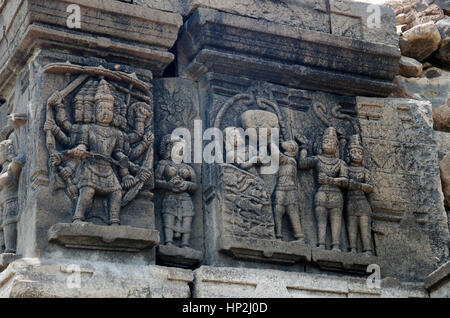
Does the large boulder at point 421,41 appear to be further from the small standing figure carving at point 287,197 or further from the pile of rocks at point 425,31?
the small standing figure carving at point 287,197

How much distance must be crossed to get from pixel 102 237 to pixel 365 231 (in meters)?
2.14

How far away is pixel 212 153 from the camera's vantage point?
722 cm

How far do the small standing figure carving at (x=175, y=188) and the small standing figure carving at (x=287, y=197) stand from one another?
2.07 feet

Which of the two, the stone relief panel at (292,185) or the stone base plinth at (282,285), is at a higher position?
the stone relief panel at (292,185)

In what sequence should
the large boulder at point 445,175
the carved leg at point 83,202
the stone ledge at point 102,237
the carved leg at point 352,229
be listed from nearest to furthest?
the stone ledge at point 102,237 < the carved leg at point 83,202 < the carved leg at point 352,229 < the large boulder at point 445,175

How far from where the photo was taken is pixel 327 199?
738 centimetres

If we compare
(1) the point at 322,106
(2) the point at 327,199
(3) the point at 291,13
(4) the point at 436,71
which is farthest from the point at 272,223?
(4) the point at 436,71

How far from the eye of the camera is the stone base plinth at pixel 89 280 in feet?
19.5

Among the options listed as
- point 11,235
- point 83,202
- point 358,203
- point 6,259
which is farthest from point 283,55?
point 6,259

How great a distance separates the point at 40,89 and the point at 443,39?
4.27m

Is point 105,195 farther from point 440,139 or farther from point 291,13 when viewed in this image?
point 440,139

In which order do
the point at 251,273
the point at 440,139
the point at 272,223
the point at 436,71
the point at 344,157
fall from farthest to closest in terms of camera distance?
the point at 436,71
the point at 440,139
the point at 344,157
the point at 272,223
the point at 251,273

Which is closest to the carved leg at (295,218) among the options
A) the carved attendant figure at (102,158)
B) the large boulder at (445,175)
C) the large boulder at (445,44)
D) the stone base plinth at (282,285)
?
the stone base plinth at (282,285)

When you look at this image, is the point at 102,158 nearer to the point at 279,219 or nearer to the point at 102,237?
the point at 102,237
